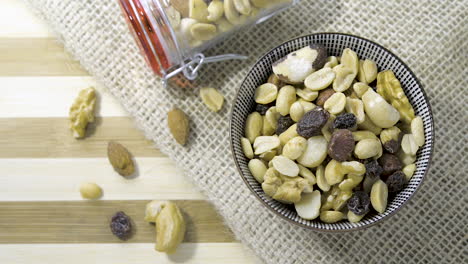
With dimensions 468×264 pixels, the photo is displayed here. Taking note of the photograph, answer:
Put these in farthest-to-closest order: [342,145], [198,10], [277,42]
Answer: [277,42]
[198,10]
[342,145]

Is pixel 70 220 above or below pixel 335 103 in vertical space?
below

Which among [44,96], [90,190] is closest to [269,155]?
[90,190]

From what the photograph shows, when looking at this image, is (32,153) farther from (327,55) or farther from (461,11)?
(461,11)

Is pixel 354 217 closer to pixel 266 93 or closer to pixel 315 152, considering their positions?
pixel 315 152

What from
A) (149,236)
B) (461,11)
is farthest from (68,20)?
(461,11)

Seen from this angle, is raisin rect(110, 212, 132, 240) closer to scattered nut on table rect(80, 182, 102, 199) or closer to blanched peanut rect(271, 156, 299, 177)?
scattered nut on table rect(80, 182, 102, 199)

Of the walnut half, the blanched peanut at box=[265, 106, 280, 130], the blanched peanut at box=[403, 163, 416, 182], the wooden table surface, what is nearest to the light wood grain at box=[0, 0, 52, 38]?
the wooden table surface

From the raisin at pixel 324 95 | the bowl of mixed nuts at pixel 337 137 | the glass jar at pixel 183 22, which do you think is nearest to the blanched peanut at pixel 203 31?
the glass jar at pixel 183 22

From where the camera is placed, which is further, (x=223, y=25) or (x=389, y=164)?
(x=223, y=25)
